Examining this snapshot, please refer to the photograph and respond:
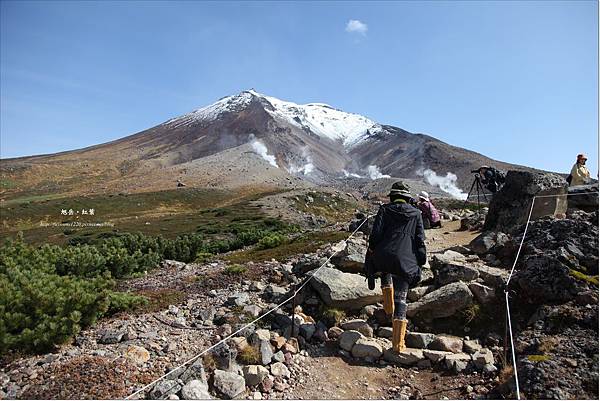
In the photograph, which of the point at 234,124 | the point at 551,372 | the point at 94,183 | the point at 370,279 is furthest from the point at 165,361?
the point at 234,124

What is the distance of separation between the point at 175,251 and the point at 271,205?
44142 mm

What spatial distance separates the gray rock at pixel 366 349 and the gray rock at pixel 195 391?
224 cm

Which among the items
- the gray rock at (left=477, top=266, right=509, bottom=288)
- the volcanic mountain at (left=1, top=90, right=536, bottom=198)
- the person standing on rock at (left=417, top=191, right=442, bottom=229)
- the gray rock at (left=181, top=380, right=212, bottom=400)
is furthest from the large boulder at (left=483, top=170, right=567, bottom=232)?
the volcanic mountain at (left=1, top=90, right=536, bottom=198)

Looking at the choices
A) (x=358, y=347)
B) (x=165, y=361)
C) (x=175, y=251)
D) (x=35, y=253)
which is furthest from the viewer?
(x=175, y=251)

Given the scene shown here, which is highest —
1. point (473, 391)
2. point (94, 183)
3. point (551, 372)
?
point (94, 183)

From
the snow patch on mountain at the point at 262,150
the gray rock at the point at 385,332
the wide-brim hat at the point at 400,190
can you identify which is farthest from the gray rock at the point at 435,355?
the snow patch on mountain at the point at 262,150

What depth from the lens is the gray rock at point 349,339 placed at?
6.15 meters

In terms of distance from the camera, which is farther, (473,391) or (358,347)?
(358,347)

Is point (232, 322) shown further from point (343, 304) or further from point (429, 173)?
point (429, 173)

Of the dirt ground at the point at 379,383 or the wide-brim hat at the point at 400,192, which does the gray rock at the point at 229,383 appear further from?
the wide-brim hat at the point at 400,192

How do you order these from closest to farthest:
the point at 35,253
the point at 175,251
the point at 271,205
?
the point at 35,253, the point at 175,251, the point at 271,205

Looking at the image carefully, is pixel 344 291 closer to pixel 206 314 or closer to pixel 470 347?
pixel 470 347

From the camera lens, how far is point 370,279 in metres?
6.32

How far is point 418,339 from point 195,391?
324 centimetres
